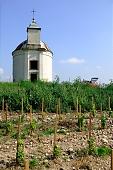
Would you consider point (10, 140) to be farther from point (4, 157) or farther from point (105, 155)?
point (105, 155)

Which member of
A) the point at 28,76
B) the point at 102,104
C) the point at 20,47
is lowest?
the point at 102,104

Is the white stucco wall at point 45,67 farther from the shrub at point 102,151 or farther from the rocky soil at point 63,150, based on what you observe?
the shrub at point 102,151

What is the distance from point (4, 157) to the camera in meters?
7.71

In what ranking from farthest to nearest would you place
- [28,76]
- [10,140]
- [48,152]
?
[28,76], [10,140], [48,152]

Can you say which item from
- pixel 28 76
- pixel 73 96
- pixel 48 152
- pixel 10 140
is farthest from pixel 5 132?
pixel 28 76

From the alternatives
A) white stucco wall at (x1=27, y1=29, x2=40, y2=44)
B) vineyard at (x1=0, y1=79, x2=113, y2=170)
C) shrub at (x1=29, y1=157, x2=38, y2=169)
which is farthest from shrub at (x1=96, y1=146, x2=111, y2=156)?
white stucco wall at (x1=27, y1=29, x2=40, y2=44)

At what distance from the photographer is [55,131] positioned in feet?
29.1

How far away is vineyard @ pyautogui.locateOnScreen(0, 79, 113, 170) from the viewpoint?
25.0 ft

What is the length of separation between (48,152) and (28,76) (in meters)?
19.3

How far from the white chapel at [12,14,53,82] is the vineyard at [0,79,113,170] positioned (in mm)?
9417

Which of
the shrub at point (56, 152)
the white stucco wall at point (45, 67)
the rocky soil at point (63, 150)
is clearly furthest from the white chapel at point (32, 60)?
the shrub at point (56, 152)

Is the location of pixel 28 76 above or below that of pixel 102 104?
above

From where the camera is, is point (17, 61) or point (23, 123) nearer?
point (23, 123)

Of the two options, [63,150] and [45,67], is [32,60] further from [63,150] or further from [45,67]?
[63,150]
